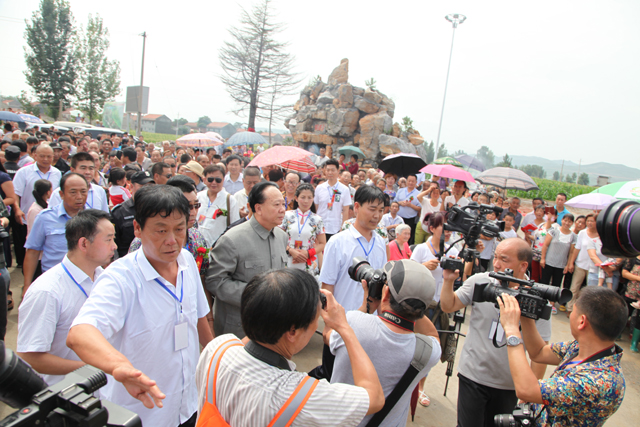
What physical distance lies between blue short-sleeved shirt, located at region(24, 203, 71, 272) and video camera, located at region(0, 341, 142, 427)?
2796mm

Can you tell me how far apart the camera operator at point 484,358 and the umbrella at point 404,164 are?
21.7 feet

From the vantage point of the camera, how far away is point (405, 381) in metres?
1.70

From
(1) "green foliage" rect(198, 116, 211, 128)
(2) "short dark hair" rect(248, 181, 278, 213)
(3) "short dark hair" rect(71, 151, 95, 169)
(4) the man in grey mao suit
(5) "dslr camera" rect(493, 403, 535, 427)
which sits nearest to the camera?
(5) "dslr camera" rect(493, 403, 535, 427)

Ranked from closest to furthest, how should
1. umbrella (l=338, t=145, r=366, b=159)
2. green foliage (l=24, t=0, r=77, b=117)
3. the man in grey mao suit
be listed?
the man in grey mao suit
umbrella (l=338, t=145, r=366, b=159)
green foliage (l=24, t=0, r=77, b=117)

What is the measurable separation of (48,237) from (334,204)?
438cm

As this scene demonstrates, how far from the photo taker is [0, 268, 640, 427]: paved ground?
344 cm

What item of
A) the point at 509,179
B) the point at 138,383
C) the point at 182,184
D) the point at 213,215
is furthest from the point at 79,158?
the point at 509,179

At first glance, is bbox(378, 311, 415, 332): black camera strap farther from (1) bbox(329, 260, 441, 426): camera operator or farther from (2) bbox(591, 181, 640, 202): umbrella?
(2) bbox(591, 181, 640, 202): umbrella

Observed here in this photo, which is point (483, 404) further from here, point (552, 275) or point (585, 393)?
point (552, 275)

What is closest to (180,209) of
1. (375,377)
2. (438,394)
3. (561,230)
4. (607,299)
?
(375,377)

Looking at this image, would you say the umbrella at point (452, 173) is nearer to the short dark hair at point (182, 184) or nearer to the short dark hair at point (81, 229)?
the short dark hair at point (182, 184)

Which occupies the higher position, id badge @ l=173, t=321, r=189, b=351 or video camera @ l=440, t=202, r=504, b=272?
video camera @ l=440, t=202, r=504, b=272

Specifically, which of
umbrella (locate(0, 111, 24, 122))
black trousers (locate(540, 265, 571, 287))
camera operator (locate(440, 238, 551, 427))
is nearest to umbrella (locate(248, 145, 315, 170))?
camera operator (locate(440, 238, 551, 427))

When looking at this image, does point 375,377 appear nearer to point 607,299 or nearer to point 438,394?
point 607,299
